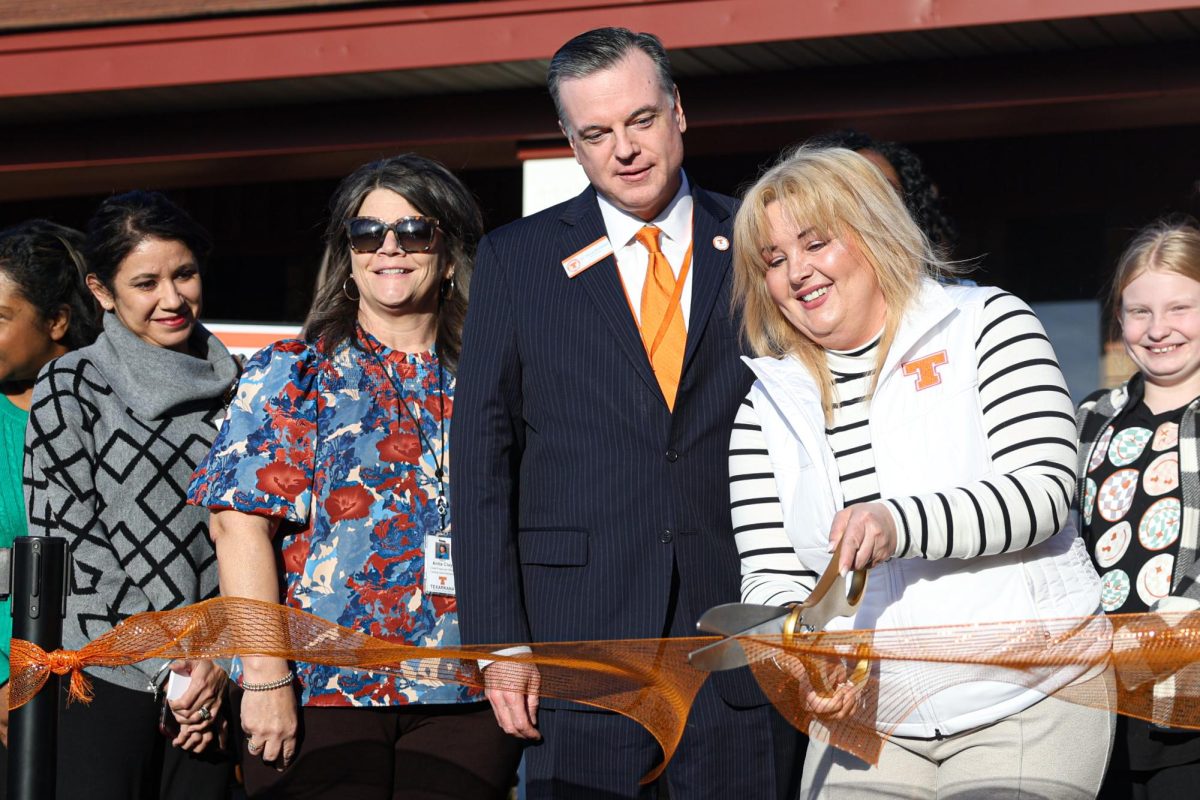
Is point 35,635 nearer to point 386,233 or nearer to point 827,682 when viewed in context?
point 386,233

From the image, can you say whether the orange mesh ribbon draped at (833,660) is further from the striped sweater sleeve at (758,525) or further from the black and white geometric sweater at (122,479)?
the black and white geometric sweater at (122,479)

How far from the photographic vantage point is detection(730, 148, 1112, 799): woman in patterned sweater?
7.61 ft

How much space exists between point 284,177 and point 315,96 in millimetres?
728

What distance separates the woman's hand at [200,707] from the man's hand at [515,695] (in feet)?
2.62

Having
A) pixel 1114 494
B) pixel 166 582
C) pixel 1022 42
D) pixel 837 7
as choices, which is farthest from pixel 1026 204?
pixel 166 582

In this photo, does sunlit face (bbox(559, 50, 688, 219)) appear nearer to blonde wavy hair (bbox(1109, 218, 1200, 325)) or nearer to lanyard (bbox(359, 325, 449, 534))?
lanyard (bbox(359, 325, 449, 534))

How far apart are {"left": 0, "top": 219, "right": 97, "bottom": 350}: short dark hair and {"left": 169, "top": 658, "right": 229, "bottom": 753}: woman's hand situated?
1455mm

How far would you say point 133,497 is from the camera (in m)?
3.54

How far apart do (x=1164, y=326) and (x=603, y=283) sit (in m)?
1.65

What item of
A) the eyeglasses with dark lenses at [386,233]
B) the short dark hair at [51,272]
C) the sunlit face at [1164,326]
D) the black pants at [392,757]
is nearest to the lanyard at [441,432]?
the eyeglasses with dark lenses at [386,233]

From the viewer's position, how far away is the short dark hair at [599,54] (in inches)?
126

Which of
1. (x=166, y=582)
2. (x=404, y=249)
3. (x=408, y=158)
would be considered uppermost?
(x=408, y=158)

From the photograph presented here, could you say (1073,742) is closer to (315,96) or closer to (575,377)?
(575,377)

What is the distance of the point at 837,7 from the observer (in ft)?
17.7
